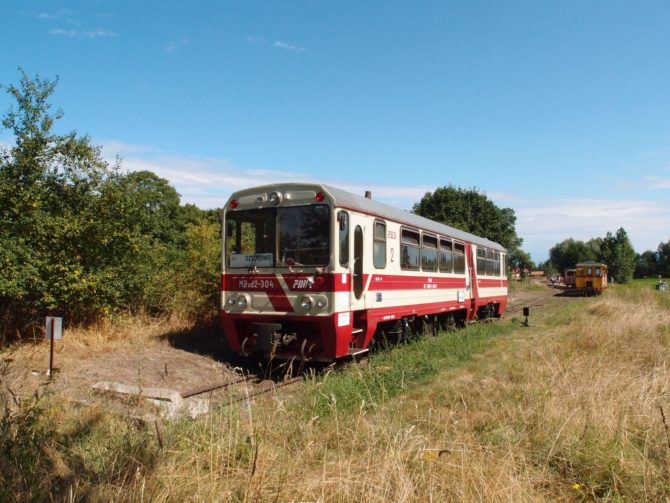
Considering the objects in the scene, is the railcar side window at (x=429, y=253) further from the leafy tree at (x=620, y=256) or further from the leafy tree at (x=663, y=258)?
the leafy tree at (x=663, y=258)

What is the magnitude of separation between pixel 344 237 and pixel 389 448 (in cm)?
492

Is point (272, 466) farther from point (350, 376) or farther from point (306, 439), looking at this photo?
point (350, 376)

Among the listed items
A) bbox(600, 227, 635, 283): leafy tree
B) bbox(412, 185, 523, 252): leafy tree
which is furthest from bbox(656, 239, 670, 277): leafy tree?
bbox(412, 185, 523, 252): leafy tree

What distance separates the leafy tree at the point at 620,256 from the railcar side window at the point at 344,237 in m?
71.2

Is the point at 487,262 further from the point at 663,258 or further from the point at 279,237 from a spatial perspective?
the point at 663,258

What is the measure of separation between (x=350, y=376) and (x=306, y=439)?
125 inches

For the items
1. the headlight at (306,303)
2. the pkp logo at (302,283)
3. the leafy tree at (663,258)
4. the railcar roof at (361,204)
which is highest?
the leafy tree at (663,258)

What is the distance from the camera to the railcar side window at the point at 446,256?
529 inches

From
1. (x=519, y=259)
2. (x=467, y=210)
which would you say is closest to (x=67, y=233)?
(x=467, y=210)

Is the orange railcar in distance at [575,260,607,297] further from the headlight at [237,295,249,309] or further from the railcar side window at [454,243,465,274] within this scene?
the headlight at [237,295,249,309]

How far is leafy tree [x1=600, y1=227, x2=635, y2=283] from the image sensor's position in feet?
227

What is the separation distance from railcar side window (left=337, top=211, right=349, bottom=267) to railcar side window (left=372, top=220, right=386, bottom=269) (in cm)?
104

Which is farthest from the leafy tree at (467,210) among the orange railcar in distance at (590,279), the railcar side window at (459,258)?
the railcar side window at (459,258)

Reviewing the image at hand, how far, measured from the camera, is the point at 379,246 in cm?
974
